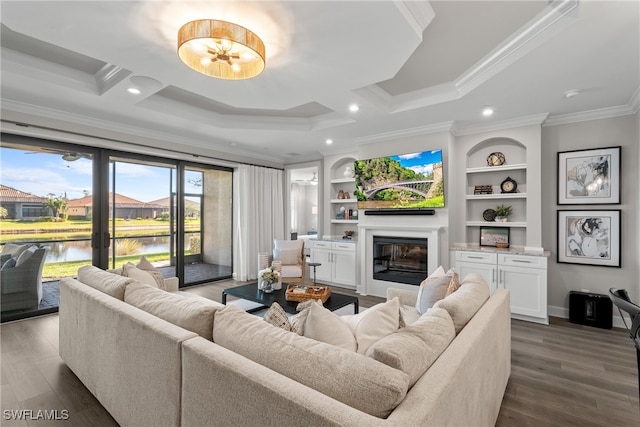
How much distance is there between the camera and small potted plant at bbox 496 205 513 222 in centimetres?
425

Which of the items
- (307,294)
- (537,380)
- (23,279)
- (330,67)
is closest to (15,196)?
(23,279)

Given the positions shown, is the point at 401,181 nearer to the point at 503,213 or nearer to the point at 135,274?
the point at 503,213

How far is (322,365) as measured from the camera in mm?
1092

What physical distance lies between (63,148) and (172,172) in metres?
1.48

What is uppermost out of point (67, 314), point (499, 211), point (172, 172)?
point (172, 172)

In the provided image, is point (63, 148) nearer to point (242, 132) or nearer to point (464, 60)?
point (242, 132)

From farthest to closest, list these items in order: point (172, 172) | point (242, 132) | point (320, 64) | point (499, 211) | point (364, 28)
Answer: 1. point (172, 172)
2. point (242, 132)
3. point (499, 211)
4. point (320, 64)
5. point (364, 28)

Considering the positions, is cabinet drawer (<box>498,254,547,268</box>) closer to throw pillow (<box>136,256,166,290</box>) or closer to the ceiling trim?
the ceiling trim

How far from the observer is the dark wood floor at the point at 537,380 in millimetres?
1992

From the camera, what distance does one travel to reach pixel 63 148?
393cm

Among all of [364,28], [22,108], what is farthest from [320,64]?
[22,108]

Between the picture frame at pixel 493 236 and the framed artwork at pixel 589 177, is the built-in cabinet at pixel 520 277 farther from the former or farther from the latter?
the framed artwork at pixel 589 177

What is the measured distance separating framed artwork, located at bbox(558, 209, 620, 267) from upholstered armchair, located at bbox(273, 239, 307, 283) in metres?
3.60

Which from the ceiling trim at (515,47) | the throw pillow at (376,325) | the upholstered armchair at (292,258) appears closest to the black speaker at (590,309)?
the ceiling trim at (515,47)
